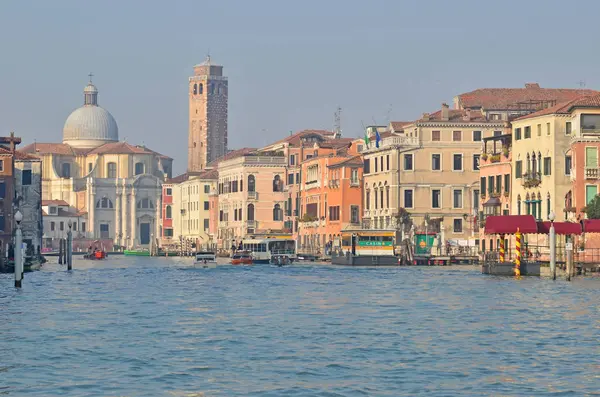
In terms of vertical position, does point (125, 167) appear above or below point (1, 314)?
above

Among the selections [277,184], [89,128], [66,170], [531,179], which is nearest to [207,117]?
[66,170]

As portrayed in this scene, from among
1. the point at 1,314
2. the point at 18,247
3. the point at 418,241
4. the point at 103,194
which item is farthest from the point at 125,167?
the point at 1,314

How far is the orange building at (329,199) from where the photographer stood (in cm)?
10094

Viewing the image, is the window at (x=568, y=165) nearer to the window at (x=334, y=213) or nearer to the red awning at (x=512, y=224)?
the red awning at (x=512, y=224)

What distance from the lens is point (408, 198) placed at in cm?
9131

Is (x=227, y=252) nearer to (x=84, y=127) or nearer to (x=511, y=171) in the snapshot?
(x=511, y=171)

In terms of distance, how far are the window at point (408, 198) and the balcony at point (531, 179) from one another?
18.5 meters

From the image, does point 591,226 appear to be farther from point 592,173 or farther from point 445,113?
point 445,113

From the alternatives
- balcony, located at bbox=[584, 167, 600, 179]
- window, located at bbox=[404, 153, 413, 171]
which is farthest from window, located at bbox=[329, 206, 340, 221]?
balcony, located at bbox=[584, 167, 600, 179]

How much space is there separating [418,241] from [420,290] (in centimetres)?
3833

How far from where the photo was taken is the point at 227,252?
4584 inches

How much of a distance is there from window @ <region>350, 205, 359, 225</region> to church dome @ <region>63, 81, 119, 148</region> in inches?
3159

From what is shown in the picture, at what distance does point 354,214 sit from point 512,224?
39.9 meters

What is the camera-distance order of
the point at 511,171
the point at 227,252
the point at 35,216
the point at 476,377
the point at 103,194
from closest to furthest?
the point at 476,377 < the point at 511,171 < the point at 35,216 < the point at 227,252 < the point at 103,194
